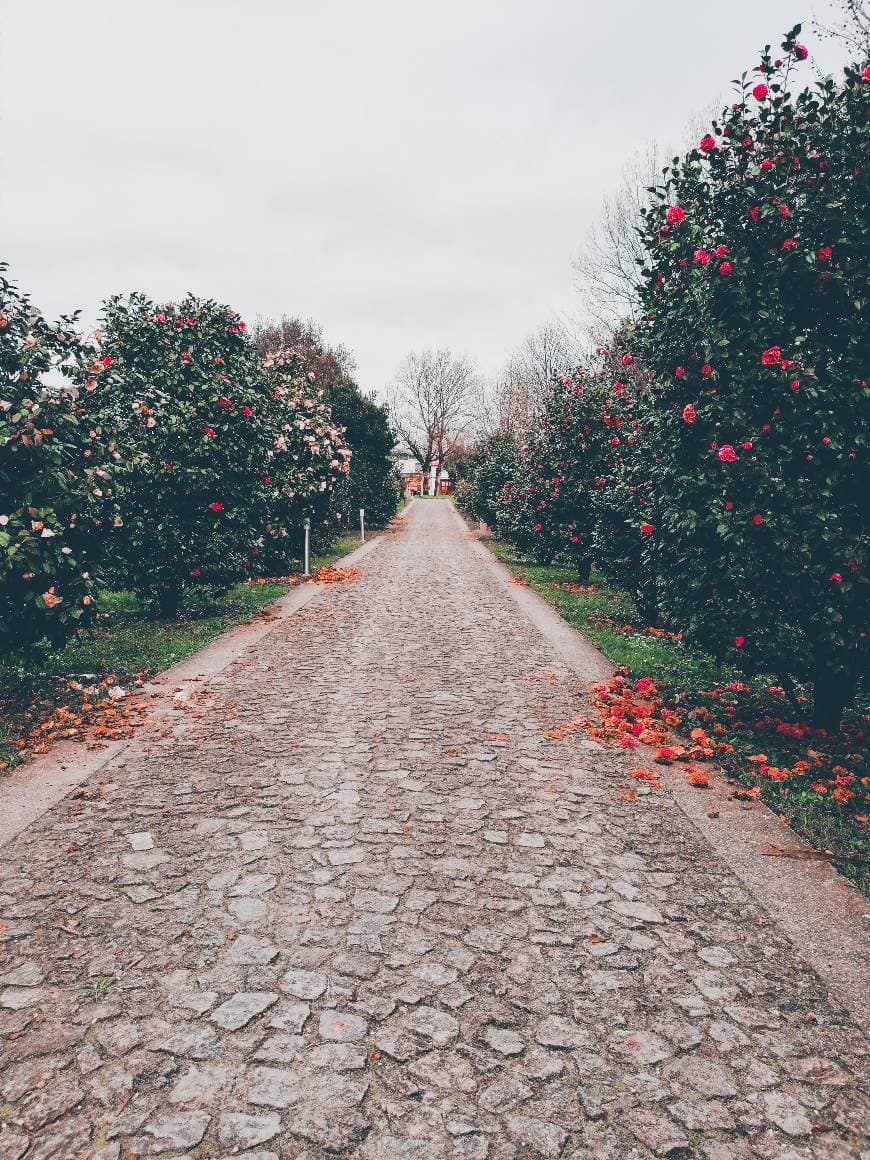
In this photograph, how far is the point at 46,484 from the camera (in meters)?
6.07

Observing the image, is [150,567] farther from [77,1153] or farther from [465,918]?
[77,1153]

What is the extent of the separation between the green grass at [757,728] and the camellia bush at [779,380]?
0.60 meters

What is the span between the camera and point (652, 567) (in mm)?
6781

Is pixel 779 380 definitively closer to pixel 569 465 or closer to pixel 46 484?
pixel 46 484

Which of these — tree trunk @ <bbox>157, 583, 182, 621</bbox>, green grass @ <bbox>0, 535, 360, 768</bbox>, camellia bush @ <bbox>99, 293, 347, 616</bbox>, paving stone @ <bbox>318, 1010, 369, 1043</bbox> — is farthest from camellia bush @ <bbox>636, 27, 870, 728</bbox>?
tree trunk @ <bbox>157, 583, 182, 621</bbox>

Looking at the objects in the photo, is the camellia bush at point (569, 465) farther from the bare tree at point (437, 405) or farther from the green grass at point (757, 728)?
the bare tree at point (437, 405)

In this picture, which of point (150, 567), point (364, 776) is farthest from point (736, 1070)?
point (150, 567)

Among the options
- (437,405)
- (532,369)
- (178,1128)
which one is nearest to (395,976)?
(178,1128)

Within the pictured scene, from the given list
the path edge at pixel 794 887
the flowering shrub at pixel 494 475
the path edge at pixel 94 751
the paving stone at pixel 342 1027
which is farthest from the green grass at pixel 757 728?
the flowering shrub at pixel 494 475

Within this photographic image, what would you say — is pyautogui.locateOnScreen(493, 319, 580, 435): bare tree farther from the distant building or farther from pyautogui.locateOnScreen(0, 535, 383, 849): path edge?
the distant building

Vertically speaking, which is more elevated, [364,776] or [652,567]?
[652,567]

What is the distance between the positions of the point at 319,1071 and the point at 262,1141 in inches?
12.6

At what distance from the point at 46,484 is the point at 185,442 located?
4.19 meters

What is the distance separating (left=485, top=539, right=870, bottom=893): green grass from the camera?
4539mm
